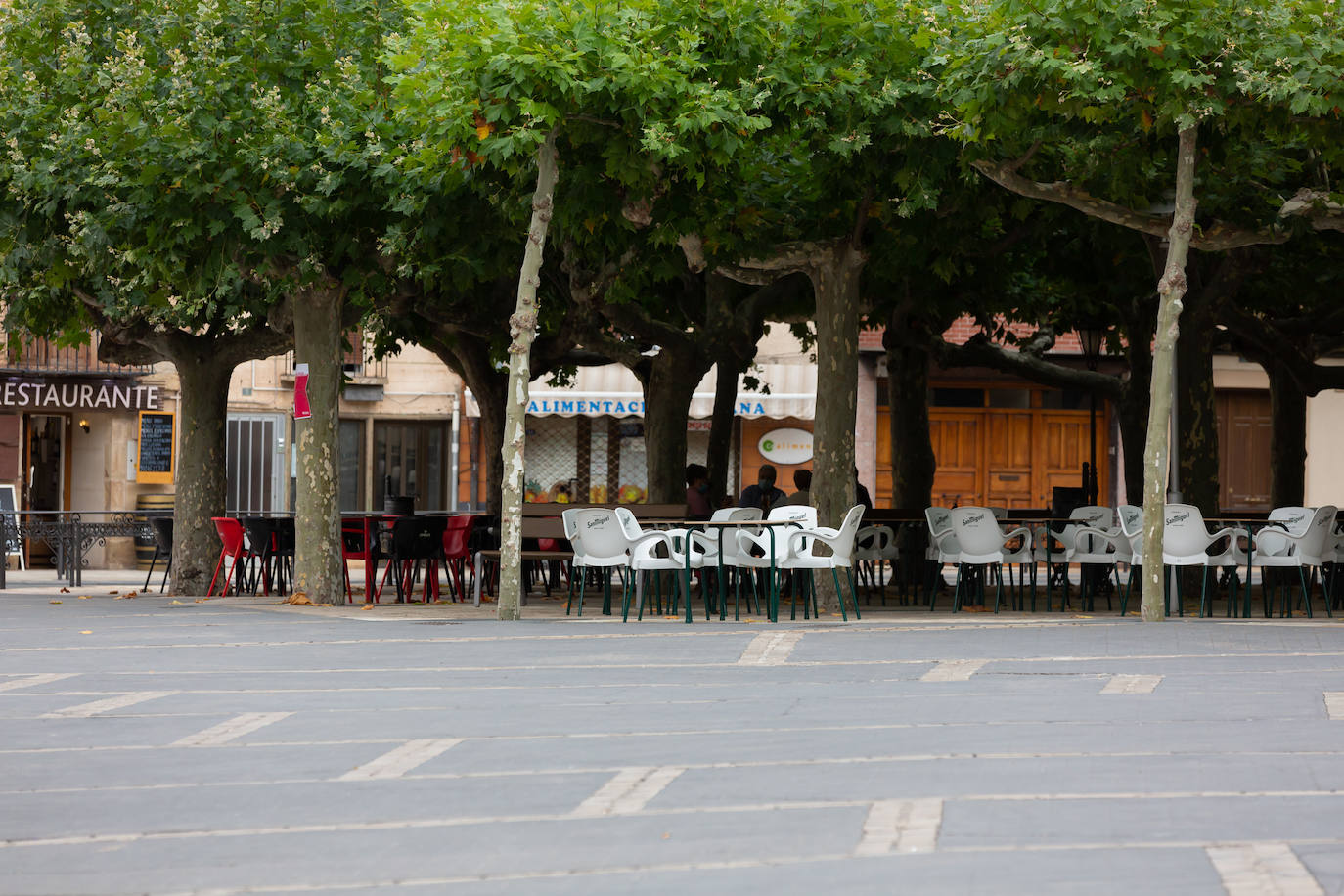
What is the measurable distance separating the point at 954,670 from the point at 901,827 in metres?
5.21

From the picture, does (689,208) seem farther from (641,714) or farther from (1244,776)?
(1244,776)

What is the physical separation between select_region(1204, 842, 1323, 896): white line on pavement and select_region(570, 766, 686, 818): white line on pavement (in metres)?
2.01

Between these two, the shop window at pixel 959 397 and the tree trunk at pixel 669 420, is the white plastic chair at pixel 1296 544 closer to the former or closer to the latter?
the tree trunk at pixel 669 420

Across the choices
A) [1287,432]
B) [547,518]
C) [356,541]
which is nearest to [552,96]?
[547,518]

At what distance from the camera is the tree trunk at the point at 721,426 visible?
21.8m

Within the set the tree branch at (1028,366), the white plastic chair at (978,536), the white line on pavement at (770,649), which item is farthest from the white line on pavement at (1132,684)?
the tree branch at (1028,366)

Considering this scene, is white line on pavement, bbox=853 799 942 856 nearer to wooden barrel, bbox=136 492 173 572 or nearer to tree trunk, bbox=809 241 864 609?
tree trunk, bbox=809 241 864 609

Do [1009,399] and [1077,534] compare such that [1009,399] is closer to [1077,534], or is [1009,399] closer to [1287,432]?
[1287,432]

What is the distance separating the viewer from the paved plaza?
5188 millimetres

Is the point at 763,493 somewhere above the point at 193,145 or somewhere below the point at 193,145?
below

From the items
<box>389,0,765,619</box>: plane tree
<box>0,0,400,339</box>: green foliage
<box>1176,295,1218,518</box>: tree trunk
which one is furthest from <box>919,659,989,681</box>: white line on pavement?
<box>1176,295,1218,518</box>: tree trunk

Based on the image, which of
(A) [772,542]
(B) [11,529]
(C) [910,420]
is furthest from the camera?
(B) [11,529]

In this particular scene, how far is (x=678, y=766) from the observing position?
712cm

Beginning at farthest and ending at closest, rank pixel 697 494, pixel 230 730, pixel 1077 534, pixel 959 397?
pixel 959 397 < pixel 697 494 < pixel 1077 534 < pixel 230 730
